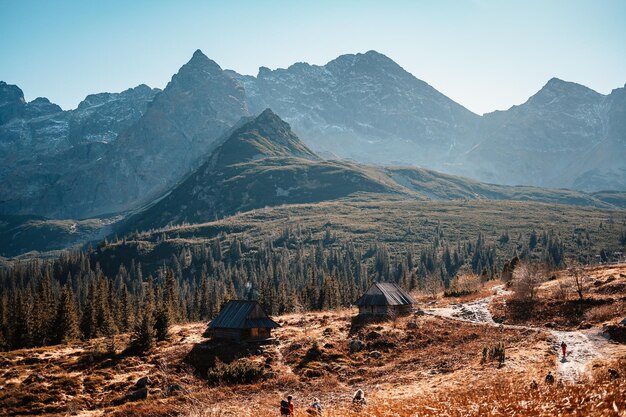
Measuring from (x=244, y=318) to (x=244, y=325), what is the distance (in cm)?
145

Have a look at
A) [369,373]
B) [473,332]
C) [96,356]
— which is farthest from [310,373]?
[96,356]

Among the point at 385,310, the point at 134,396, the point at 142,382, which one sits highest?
the point at 385,310

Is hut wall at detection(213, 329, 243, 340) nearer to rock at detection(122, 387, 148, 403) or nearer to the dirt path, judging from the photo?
rock at detection(122, 387, 148, 403)

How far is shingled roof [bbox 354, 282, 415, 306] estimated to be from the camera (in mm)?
89312

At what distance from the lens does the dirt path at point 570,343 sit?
48.1 m

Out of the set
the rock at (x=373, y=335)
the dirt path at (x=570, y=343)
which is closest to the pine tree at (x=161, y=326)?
the rock at (x=373, y=335)

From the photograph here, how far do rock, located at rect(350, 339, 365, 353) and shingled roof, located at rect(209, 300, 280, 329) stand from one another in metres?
13.6

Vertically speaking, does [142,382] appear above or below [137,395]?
above

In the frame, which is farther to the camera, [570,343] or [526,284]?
[526,284]

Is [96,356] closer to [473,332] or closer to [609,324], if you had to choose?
[473,332]

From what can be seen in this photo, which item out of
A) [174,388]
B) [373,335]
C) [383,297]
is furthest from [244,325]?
[383,297]

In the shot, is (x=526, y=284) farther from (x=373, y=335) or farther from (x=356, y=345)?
(x=356, y=345)

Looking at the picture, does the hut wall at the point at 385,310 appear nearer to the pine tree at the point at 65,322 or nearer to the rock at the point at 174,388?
the rock at the point at 174,388

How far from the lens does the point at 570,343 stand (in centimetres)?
5950
